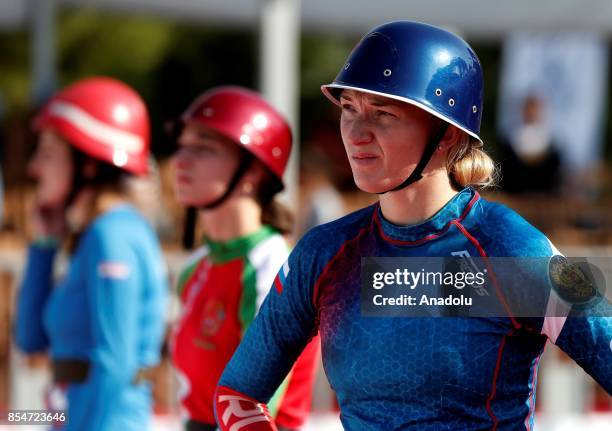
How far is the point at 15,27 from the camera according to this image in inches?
528

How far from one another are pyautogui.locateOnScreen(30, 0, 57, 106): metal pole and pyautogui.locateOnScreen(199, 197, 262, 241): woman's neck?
8.52 meters

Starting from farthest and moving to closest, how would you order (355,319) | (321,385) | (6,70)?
(6,70) < (321,385) < (355,319)

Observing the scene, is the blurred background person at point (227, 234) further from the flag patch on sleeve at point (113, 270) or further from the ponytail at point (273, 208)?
the flag patch on sleeve at point (113, 270)

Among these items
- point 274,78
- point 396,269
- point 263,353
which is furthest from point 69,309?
point 274,78

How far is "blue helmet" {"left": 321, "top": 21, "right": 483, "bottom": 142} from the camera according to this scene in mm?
2260

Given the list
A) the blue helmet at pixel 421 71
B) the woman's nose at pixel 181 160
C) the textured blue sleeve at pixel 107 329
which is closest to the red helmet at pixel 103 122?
the textured blue sleeve at pixel 107 329

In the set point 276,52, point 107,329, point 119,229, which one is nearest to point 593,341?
point 107,329

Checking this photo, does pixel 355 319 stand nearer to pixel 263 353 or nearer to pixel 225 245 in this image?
pixel 263 353

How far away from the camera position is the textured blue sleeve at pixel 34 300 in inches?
174

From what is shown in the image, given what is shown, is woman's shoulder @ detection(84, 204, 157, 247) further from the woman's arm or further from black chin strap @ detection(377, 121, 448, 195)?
black chin strap @ detection(377, 121, 448, 195)

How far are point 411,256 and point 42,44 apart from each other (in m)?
10.4

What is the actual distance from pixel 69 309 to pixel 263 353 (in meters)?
1.67

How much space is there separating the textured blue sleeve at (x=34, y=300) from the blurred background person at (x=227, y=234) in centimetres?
95

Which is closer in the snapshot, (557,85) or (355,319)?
(355,319)
